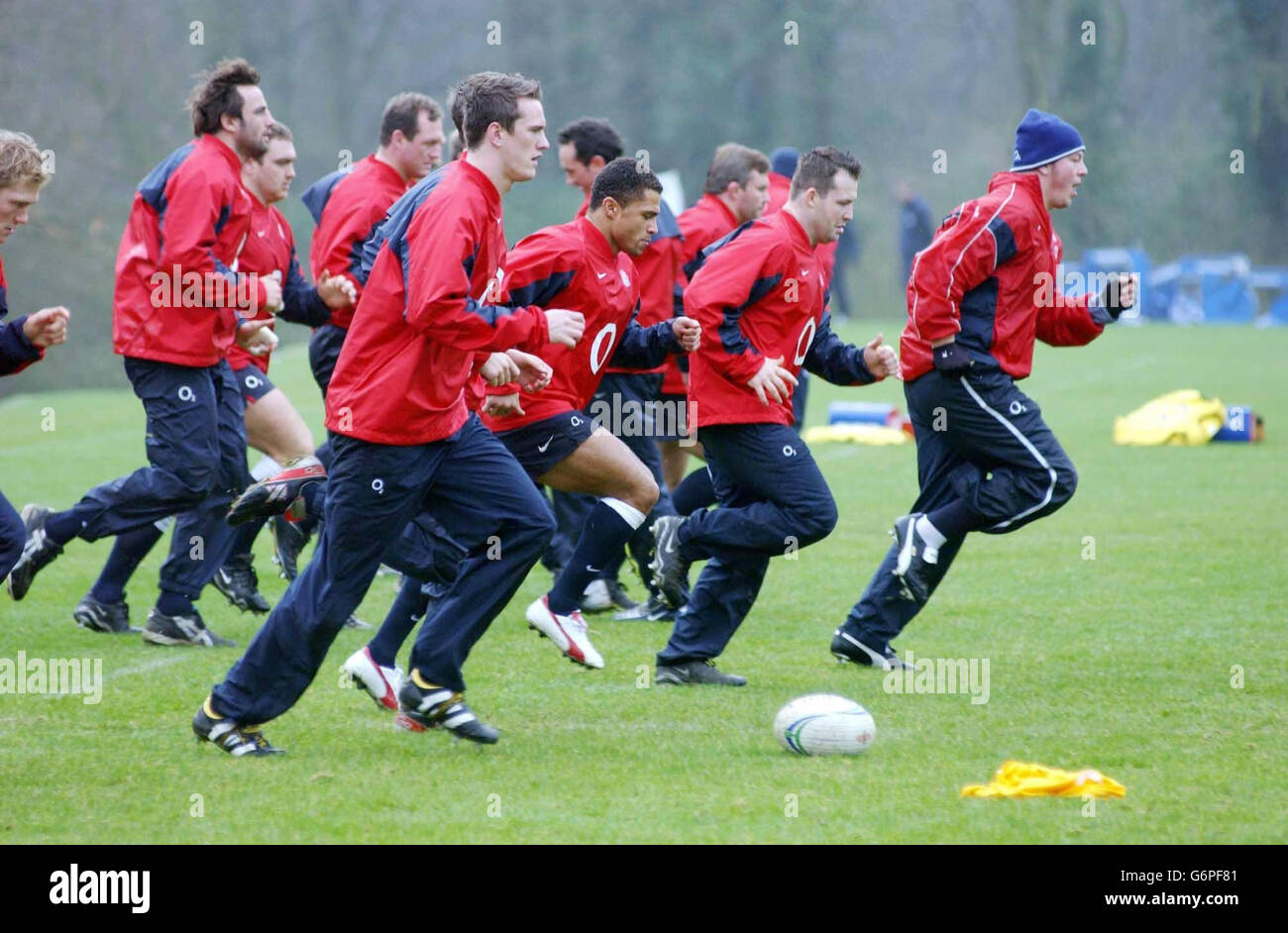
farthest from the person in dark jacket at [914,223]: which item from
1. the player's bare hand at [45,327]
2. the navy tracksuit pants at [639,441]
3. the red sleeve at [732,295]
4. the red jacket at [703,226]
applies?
the player's bare hand at [45,327]

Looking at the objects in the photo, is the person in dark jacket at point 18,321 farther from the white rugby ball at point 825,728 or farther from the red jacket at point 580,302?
the white rugby ball at point 825,728

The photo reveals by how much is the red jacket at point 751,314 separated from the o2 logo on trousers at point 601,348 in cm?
35

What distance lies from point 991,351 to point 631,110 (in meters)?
37.6

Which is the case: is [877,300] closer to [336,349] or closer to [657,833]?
[336,349]

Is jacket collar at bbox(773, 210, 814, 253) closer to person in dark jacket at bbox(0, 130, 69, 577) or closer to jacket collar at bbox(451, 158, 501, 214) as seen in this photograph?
jacket collar at bbox(451, 158, 501, 214)

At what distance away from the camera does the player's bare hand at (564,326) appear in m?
5.34

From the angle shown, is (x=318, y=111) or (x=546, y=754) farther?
(x=318, y=111)

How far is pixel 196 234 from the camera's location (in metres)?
6.86

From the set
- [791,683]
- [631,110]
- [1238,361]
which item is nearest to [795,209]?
[791,683]

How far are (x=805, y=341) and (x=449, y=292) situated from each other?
7.46ft

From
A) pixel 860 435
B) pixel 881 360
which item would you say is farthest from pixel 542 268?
pixel 860 435

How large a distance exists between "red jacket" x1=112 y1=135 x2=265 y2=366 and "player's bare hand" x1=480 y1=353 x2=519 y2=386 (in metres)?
1.91

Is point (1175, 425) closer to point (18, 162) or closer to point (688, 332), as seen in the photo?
point (688, 332)

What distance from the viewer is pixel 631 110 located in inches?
1711
